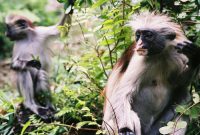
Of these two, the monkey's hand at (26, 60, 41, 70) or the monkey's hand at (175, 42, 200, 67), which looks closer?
the monkey's hand at (175, 42, 200, 67)

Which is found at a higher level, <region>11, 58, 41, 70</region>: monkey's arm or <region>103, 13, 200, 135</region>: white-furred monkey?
<region>103, 13, 200, 135</region>: white-furred monkey

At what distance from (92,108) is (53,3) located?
10348mm

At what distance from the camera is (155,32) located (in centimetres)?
579

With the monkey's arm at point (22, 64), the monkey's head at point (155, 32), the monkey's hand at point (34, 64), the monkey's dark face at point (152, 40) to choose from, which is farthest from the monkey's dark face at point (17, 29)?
the monkey's dark face at point (152, 40)

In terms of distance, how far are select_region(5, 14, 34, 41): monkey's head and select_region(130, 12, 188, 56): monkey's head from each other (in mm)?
3998

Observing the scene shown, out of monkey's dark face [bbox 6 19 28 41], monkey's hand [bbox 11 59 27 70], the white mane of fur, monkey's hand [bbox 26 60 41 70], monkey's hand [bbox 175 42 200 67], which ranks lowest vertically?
monkey's hand [bbox 11 59 27 70]

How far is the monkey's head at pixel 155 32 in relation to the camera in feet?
18.7

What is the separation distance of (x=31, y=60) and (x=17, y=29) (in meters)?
1.00

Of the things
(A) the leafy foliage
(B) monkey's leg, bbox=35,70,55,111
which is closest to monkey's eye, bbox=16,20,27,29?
(B) monkey's leg, bbox=35,70,55,111

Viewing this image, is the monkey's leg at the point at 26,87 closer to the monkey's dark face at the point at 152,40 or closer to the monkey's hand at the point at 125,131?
the monkey's hand at the point at 125,131

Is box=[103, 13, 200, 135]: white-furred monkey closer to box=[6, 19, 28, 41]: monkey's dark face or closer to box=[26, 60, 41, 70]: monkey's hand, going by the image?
box=[26, 60, 41, 70]: monkey's hand

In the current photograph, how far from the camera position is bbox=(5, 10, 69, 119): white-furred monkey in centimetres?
887

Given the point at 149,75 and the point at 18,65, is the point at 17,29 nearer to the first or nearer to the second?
the point at 18,65

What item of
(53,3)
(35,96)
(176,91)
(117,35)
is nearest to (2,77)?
(35,96)
